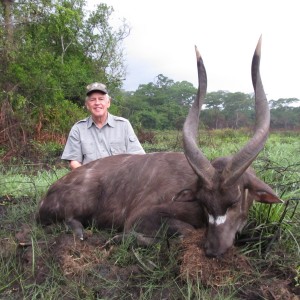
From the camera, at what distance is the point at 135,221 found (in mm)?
3535

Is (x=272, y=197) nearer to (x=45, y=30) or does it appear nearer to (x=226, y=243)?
(x=226, y=243)

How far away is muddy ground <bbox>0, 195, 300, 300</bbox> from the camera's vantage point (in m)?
2.75

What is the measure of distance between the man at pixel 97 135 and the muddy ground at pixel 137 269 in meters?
2.09

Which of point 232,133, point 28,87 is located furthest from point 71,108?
point 232,133

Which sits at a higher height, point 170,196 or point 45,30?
point 45,30

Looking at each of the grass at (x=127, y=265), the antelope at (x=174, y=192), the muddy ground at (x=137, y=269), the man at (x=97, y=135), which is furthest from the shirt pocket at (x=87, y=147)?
the muddy ground at (x=137, y=269)

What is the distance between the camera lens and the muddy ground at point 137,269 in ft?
9.02

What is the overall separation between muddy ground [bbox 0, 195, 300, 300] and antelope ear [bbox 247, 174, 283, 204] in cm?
45

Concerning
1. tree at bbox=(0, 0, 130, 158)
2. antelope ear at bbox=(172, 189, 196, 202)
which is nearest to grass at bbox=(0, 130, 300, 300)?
antelope ear at bbox=(172, 189, 196, 202)

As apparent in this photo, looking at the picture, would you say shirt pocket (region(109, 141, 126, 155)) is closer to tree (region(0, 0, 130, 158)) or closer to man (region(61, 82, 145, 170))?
man (region(61, 82, 145, 170))

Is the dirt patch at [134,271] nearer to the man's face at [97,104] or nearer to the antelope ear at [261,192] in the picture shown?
the antelope ear at [261,192]

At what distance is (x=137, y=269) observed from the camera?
2.98 metres

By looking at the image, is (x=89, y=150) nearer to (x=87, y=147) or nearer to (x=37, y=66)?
(x=87, y=147)

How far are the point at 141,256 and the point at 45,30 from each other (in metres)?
15.2
